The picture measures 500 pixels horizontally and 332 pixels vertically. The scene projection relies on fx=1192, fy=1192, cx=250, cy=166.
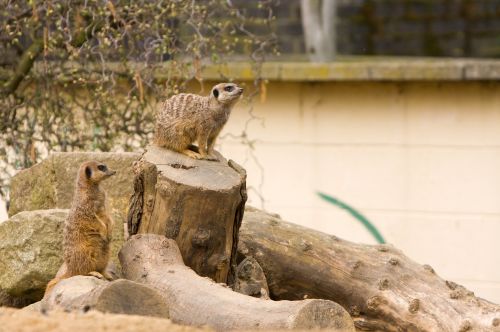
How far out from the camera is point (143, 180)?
4750 mm

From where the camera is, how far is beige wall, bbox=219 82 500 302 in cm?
759

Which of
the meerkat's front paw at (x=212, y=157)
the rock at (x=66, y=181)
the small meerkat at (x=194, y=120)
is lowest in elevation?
the rock at (x=66, y=181)

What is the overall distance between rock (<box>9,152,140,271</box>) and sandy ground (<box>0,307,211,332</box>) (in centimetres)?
161

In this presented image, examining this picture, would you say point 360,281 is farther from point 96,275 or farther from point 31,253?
point 31,253

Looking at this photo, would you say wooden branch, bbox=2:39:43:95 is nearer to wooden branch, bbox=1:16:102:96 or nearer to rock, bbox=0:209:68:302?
wooden branch, bbox=1:16:102:96

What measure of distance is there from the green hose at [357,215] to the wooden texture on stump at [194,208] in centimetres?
295

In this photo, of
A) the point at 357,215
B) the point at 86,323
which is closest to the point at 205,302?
the point at 86,323

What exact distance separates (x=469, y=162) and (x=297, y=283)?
8.96 feet

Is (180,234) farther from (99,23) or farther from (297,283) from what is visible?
(99,23)

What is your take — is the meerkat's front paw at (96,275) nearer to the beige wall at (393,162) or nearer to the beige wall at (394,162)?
the beige wall at (394,162)

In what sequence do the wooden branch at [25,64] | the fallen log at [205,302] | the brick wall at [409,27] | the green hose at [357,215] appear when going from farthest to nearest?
1. the brick wall at [409,27]
2. the green hose at [357,215]
3. the wooden branch at [25,64]
4. the fallen log at [205,302]

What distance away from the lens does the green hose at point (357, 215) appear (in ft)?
25.3

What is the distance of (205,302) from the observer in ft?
14.2

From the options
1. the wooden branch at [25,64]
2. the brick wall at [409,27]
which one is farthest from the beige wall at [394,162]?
the wooden branch at [25,64]
